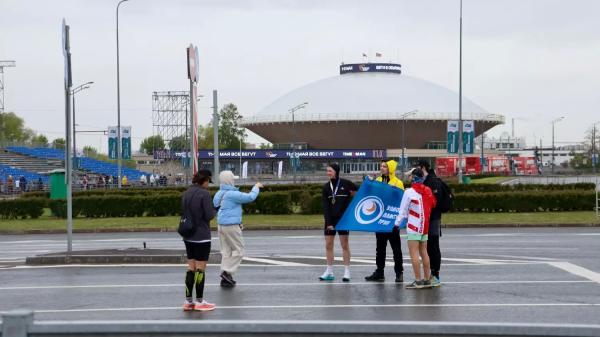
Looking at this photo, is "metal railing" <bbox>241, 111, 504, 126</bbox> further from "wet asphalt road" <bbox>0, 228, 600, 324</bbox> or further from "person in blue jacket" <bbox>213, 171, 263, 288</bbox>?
"person in blue jacket" <bbox>213, 171, 263, 288</bbox>

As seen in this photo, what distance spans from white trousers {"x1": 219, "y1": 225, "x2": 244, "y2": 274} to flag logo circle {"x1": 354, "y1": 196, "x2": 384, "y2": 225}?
1782mm

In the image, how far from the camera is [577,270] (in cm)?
1547

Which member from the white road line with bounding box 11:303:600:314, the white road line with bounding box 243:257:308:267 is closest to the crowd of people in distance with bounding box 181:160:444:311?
the white road line with bounding box 11:303:600:314

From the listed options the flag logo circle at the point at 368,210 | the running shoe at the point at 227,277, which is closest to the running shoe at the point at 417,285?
the flag logo circle at the point at 368,210

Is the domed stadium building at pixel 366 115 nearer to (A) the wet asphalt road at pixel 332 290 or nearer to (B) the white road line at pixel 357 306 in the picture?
(A) the wet asphalt road at pixel 332 290

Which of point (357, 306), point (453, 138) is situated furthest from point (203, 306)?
point (453, 138)

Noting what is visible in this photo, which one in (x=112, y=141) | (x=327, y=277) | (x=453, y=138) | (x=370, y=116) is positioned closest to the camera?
(x=327, y=277)

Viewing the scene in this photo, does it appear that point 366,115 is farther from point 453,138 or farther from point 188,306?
point 188,306

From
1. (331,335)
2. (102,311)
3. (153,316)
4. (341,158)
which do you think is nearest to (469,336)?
(331,335)

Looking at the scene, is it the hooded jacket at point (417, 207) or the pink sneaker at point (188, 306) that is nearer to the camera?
the pink sneaker at point (188, 306)

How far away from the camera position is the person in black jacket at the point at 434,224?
1330cm

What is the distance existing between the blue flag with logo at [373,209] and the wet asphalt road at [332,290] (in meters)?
0.88

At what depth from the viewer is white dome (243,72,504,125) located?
126 m

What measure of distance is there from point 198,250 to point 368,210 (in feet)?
10.9
